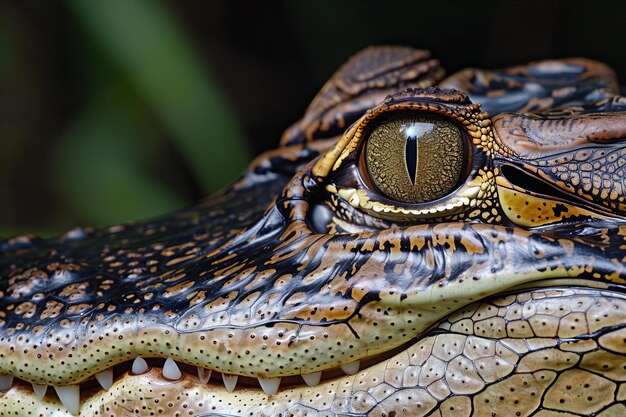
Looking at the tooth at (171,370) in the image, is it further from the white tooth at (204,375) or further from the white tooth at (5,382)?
the white tooth at (5,382)

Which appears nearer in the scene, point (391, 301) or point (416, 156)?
point (391, 301)

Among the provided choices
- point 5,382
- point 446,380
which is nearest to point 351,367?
point 446,380

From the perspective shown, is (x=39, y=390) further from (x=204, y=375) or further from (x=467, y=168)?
(x=467, y=168)

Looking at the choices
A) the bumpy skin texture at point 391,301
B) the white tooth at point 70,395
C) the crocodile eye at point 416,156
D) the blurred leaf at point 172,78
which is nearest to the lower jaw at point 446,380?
the bumpy skin texture at point 391,301

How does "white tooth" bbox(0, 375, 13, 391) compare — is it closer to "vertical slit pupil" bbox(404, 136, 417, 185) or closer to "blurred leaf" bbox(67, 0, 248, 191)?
"vertical slit pupil" bbox(404, 136, 417, 185)

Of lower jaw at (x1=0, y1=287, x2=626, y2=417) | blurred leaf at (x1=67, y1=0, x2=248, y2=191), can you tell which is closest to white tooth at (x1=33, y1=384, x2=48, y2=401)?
lower jaw at (x1=0, y1=287, x2=626, y2=417)

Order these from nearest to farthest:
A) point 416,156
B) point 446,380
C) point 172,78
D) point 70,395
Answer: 1. point 446,380
2. point 416,156
3. point 70,395
4. point 172,78
